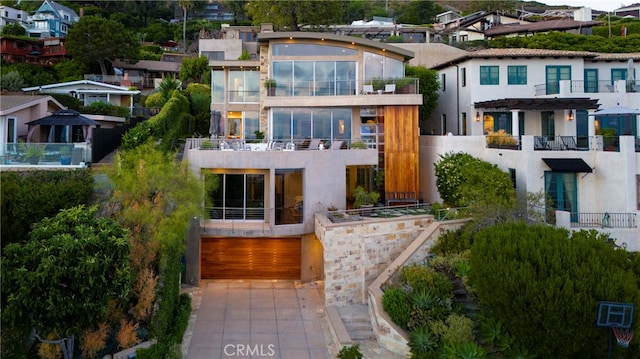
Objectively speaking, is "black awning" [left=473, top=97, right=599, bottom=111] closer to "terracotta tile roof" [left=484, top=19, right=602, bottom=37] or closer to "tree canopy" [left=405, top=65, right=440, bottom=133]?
"tree canopy" [left=405, top=65, right=440, bottom=133]

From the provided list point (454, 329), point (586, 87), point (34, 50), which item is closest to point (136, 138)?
point (454, 329)

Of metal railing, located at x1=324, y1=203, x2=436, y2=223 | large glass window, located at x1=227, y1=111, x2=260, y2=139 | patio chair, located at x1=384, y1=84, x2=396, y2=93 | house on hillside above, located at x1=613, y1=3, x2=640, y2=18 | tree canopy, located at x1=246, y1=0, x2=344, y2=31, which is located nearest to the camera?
metal railing, located at x1=324, y1=203, x2=436, y2=223

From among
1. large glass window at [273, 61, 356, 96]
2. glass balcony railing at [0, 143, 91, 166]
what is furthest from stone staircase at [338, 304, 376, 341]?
glass balcony railing at [0, 143, 91, 166]

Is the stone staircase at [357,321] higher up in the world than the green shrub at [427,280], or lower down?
lower down

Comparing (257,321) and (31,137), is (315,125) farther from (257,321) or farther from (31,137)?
(31,137)

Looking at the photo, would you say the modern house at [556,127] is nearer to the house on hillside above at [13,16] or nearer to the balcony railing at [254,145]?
the balcony railing at [254,145]

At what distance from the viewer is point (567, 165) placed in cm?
2197

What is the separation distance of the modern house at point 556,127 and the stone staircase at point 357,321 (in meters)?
9.19

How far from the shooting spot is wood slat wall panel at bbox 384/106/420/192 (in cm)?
2589

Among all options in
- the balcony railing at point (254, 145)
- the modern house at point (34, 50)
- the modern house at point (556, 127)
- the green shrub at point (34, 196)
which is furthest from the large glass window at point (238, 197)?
the modern house at point (34, 50)

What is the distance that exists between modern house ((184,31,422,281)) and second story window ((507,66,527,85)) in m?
6.19

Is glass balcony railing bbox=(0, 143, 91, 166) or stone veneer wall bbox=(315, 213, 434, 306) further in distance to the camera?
glass balcony railing bbox=(0, 143, 91, 166)

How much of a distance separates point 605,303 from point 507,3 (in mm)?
89511

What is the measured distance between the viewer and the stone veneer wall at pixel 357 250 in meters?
19.7
